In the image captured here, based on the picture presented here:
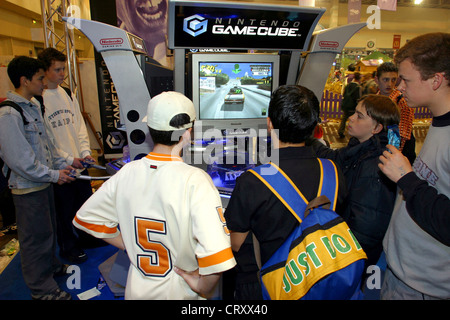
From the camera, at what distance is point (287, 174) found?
1.23 metres

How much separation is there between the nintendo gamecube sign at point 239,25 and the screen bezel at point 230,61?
0.06m

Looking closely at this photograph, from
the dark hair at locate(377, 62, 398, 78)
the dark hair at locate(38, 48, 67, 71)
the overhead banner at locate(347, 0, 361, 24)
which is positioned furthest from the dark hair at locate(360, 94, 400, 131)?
the overhead banner at locate(347, 0, 361, 24)

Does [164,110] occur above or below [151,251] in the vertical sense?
above

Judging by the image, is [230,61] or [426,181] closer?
[426,181]

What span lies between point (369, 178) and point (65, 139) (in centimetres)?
259

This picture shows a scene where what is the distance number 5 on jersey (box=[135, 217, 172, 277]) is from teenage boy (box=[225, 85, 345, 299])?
295mm

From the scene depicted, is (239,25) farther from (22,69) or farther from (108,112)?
(108,112)

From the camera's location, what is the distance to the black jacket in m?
1.61

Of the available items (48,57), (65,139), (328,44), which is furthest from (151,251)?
(48,57)

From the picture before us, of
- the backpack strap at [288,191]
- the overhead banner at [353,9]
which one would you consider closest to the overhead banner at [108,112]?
the backpack strap at [288,191]

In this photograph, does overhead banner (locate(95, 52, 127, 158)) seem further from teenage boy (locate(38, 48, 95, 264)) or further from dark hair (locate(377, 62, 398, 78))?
dark hair (locate(377, 62, 398, 78))

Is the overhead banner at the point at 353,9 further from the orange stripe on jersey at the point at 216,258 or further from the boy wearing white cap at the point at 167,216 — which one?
the orange stripe on jersey at the point at 216,258

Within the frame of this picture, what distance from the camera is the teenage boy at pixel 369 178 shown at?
5.30ft

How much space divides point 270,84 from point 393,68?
209 centimetres
